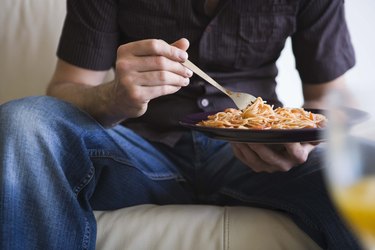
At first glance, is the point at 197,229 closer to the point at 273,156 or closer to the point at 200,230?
the point at 200,230

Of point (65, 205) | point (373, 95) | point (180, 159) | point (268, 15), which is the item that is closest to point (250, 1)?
point (268, 15)

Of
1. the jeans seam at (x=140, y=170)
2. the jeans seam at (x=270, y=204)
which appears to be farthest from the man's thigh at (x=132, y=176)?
the jeans seam at (x=270, y=204)

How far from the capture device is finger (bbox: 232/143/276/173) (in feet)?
2.85

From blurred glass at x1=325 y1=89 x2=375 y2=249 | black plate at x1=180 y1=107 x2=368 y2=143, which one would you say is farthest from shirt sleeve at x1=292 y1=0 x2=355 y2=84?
blurred glass at x1=325 y1=89 x2=375 y2=249

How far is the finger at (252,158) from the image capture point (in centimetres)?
87

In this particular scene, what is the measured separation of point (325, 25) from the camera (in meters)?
1.17

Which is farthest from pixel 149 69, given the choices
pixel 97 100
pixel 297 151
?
pixel 297 151

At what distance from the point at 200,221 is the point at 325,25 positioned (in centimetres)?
64

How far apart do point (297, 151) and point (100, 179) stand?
1.33 ft

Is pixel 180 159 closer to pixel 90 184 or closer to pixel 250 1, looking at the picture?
pixel 90 184

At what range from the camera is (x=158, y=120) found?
112 centimetres

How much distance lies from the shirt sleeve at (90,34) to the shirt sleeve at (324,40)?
49 centimetres

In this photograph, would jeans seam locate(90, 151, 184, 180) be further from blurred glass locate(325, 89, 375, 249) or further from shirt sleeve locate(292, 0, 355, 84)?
blurred glass locate(325, 89, 375, 249)

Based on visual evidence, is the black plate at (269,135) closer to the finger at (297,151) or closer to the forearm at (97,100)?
the finger at (297,151)
